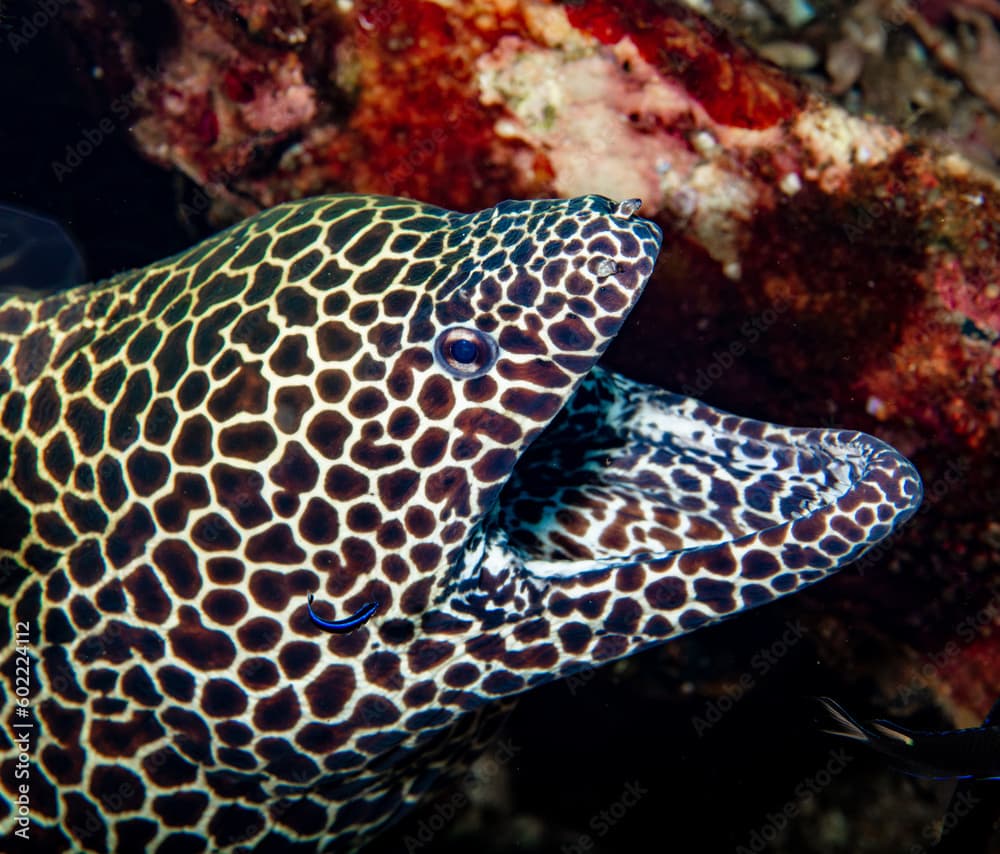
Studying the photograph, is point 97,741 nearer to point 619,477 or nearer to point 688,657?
point 619,477

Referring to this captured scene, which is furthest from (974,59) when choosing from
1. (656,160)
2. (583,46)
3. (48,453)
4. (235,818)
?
(235,818)

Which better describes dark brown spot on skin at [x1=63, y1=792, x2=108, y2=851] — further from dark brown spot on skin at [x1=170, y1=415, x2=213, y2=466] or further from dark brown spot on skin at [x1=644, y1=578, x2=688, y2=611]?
dark brown spot on skin at [x1=644, y1=578, x2=688, y2=611]

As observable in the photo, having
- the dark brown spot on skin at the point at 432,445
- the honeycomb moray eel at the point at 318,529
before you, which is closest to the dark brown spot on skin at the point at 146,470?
the honeycomb moray eel at the point at 318,529

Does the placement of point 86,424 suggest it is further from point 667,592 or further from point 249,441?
point 667,592

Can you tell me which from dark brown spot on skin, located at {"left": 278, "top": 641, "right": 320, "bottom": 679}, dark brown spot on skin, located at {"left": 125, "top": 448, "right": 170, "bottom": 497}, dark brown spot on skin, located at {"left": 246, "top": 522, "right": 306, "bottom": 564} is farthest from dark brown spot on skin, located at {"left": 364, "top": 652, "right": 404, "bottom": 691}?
dark brown spot on skin, located at {"left": 125, "top": 448, "right": 170, "bottom": 497}

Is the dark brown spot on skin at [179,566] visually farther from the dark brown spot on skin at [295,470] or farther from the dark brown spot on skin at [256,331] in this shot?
the dark brown spot on skin at [256,331]
